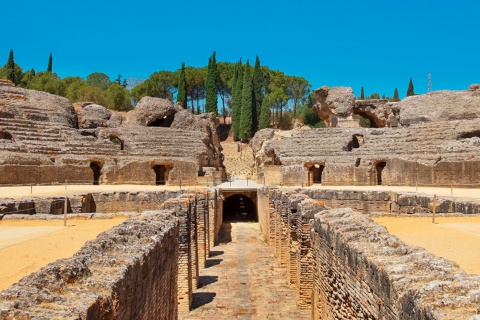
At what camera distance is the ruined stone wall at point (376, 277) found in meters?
2.93

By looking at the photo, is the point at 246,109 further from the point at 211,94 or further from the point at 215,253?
the point at 215,253

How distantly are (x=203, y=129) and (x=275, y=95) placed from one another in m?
23.8

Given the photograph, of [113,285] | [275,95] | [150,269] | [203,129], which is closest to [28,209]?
[150,269]

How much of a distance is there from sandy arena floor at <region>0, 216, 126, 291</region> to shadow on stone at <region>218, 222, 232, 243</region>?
24.0 feet

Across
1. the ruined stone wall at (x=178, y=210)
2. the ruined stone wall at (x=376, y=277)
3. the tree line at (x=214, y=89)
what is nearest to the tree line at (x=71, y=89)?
the tree line at (x=214, y=89)

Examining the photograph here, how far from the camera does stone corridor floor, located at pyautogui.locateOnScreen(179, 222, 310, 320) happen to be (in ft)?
30.0

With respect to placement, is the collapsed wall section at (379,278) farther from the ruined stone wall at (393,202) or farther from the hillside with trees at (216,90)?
the hillside with trees at (216,90)

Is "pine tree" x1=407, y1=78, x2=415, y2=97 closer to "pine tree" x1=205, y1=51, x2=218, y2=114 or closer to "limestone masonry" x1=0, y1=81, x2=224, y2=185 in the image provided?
"pine tree" x1=205, y1=51, x2=218, y2=114

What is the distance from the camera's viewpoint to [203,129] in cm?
3862

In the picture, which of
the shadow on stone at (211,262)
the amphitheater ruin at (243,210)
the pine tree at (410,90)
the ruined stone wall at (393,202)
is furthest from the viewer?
the pine tree at (410,90)

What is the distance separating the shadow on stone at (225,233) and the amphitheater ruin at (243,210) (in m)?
0.08

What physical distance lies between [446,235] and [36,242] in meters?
7.25

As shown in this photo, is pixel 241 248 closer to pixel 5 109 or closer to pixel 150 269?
pixel 150 269

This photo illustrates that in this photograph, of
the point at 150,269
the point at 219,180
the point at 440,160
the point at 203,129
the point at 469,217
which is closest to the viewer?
the point at 150,269
